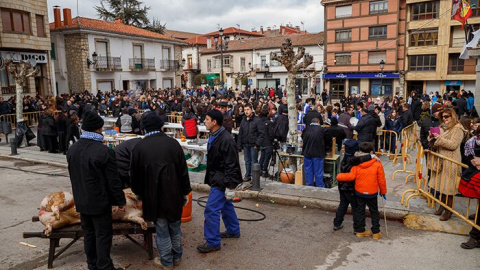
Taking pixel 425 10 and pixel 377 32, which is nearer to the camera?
pixel 425 10

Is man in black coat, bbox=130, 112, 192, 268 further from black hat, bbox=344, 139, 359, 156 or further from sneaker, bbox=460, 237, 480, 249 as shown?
sneaker, bbox=460, 237, 480, 249

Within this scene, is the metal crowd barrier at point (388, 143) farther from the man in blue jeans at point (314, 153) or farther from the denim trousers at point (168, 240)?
the denim trousers at point (168, 240)

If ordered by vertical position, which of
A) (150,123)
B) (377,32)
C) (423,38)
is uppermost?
(377,32)

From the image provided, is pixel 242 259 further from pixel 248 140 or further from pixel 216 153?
pixel 248 140

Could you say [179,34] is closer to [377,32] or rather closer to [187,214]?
[377,32]

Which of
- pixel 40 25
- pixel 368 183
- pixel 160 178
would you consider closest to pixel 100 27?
pixel 40 25

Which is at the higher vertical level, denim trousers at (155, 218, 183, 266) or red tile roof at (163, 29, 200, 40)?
red tile roof at (163, 29, 200, 40)

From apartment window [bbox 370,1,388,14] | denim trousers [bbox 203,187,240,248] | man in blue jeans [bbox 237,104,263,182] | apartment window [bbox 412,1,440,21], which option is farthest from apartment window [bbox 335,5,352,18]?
denim trousers [bbox 203,187,240,248]

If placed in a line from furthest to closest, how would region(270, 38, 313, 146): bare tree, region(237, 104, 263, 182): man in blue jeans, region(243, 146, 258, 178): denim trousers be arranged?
region(270, 38, 313, 146): bare tree, region(243, 146, 258, 178): denim trousers, region(237, 104, 263, 182): man in blue jeans

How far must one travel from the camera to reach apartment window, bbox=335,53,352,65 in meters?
40.2

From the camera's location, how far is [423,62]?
3650 cm

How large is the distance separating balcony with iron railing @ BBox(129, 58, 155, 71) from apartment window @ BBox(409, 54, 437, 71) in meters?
25.7

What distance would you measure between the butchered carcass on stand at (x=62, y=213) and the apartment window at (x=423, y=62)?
1491 inches

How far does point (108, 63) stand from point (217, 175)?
92.3ft
